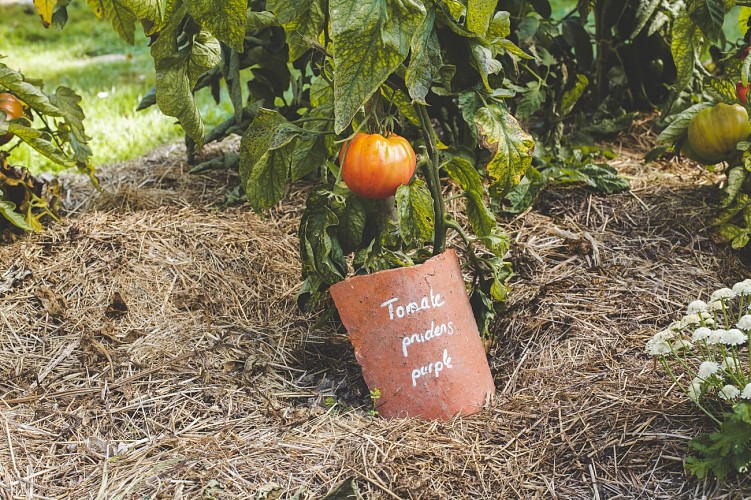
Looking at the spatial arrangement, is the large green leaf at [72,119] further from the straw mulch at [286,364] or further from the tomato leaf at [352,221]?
the tomato leaf at [352,221]

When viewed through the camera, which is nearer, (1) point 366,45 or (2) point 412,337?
(1) point 366,45

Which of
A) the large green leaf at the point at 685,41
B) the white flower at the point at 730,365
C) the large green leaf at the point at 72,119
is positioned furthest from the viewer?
the large green leaf at the point at 72,119

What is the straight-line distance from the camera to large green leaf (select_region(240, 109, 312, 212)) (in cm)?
166

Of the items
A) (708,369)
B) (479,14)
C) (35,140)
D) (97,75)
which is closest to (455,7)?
(479,14)

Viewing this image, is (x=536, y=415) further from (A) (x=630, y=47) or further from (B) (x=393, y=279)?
(A) (x=630, y=47)

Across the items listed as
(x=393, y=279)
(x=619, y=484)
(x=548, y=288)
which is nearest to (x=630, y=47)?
(x=548, y=288)

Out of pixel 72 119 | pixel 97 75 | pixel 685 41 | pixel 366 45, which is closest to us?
pixel 366 45

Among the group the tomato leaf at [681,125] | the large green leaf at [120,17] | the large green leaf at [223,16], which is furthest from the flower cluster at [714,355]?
the large green leaf at [120,17]

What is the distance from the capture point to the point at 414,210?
5.24ft

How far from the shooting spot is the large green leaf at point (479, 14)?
1.45 meters

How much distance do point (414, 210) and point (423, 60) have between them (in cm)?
31

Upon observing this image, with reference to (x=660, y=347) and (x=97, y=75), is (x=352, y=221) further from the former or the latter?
(x=97, y=75)

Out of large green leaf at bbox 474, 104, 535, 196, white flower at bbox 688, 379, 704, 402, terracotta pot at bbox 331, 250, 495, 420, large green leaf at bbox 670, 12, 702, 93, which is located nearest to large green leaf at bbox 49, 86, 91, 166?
terracotta pot at bbox 331, 250, 495, 420

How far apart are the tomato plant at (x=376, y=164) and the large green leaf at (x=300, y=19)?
0.75 feet
